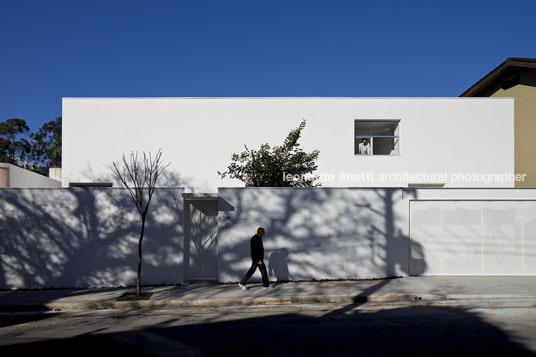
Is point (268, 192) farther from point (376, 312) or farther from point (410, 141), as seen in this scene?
point (410, 141)

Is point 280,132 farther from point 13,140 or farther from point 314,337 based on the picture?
point 13,140

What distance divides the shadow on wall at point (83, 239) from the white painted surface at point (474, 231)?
7.08m

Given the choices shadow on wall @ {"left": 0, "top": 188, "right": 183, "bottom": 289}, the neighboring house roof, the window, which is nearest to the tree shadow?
shadow on wall @ {"left": 0, "top": 188, "right": 183, "bottom": 289}

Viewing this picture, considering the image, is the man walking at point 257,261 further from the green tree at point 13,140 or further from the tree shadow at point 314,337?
the green tree at point 13,140

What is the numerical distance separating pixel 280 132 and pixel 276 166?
3565mm

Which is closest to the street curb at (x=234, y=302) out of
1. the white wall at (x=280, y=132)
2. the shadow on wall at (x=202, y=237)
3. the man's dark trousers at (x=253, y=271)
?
the man's dark trousers at (x=253, y=271)

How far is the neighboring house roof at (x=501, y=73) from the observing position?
55.9 ft

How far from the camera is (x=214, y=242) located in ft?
41.9

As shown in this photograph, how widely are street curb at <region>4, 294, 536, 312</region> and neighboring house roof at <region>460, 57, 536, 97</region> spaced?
11394mm

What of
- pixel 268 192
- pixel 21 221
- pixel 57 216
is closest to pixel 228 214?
pixel 268 192

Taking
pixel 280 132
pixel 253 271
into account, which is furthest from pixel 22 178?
pixel 253 271

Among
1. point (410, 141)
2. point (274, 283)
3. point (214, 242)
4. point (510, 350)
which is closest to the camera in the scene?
point (510, 350)

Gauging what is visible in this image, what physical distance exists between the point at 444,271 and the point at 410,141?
7.77 meters

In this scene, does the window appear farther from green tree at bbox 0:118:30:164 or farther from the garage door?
green tree at bbox 0:118:30:164
